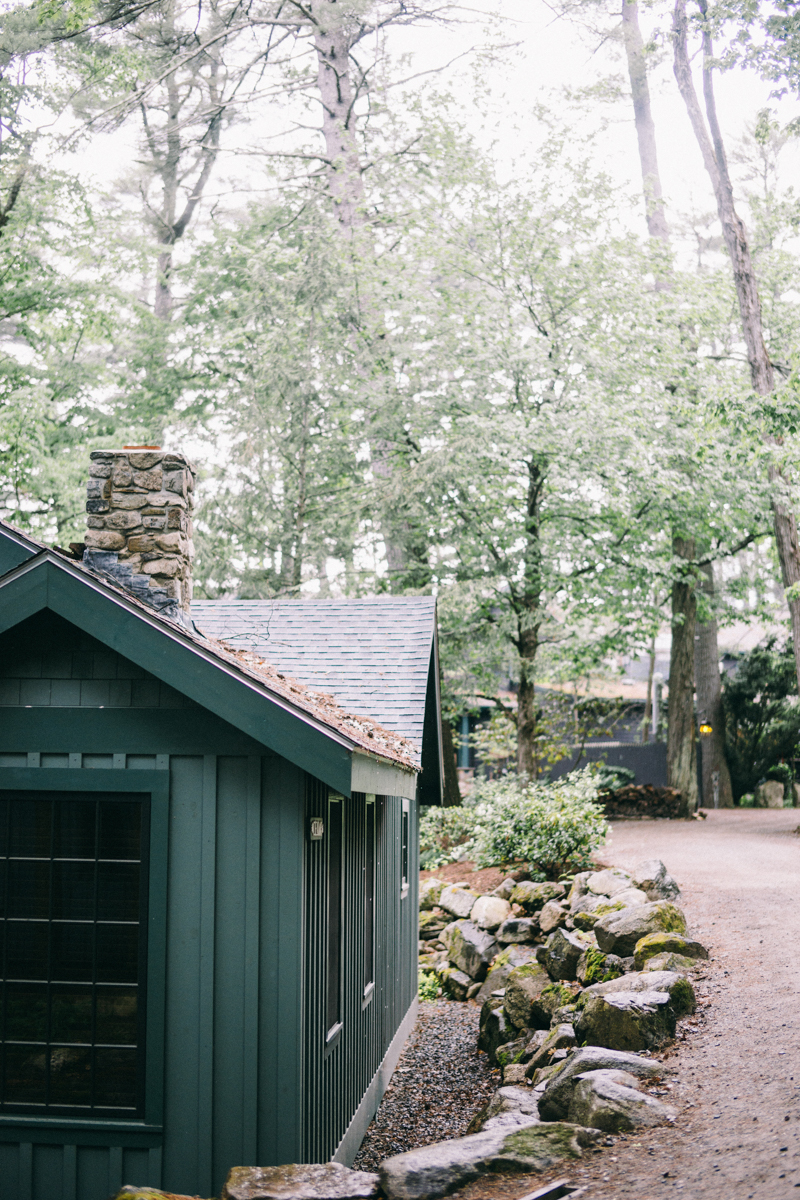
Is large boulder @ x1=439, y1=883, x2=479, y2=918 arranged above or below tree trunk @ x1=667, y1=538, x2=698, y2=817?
below

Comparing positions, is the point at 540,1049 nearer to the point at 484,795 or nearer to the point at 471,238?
the point at 484,795

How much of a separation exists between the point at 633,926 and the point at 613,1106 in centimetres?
338

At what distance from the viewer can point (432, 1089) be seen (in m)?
8.45

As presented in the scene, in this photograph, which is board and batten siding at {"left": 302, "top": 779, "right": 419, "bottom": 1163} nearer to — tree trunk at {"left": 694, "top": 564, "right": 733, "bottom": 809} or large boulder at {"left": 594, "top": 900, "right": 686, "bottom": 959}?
large boulder at {"left": 594, "top": 900, "right": 686, "bottom": 959}

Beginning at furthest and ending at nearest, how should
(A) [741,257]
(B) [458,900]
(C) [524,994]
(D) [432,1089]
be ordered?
(A) [741,257]
(B) [458,900]
(C) [524,994]
(D) [432,1089]

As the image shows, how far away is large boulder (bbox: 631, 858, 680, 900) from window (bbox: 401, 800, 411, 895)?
8.38 feet

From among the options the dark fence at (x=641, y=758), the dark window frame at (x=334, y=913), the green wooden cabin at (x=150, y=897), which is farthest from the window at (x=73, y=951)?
the dark fence at (x=641, y=758)

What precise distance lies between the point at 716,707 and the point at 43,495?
17973 millimetres

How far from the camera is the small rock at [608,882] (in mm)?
10438

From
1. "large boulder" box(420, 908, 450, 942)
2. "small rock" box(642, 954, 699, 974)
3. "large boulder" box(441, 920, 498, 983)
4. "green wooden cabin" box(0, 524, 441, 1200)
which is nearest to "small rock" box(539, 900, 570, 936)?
"large boulder" box(441, 920, 498, 983)

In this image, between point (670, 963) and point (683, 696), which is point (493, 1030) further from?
point (683, 696)

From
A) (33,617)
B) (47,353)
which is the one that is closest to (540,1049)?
(33,617)

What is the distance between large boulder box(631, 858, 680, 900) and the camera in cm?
1020

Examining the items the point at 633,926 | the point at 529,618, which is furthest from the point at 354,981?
the point at 529,618
